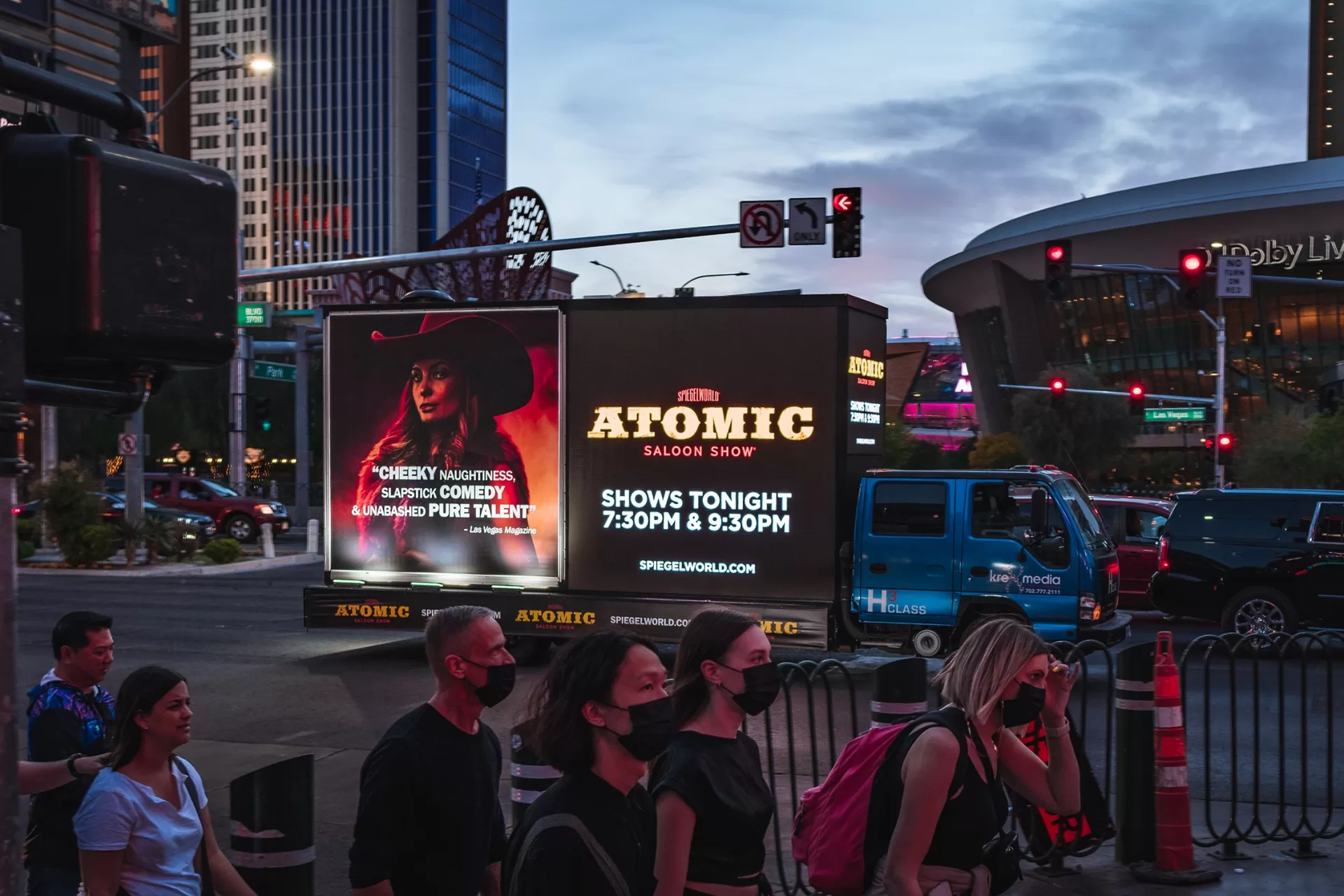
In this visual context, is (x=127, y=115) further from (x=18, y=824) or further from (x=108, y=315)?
(x=18, y=824)

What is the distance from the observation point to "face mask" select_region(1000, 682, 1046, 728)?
431 centimetres

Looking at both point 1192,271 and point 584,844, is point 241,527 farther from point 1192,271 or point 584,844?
point 584,844

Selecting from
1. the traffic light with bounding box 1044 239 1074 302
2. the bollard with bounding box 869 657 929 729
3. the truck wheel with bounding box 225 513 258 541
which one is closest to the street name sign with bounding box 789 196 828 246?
the traffic light with bounding box 1044 239 1074 302

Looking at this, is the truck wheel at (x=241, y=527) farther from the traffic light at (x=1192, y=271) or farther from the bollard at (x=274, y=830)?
the bollard at (x=274, y=830)

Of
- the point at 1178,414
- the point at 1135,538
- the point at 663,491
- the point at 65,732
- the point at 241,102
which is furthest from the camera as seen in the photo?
the point at 241,102

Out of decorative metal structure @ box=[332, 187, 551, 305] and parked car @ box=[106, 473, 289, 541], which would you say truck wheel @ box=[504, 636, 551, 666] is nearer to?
parked car @ box=[106, 473, 289, 541]

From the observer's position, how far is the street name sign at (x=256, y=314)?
28.7m

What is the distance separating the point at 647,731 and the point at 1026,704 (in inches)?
65.5

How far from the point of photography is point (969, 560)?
13.1 meters

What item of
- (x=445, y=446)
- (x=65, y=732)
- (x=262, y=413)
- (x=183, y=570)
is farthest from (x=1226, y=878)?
(x=262, y=413)

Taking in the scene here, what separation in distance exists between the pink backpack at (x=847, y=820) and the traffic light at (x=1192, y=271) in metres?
19.0

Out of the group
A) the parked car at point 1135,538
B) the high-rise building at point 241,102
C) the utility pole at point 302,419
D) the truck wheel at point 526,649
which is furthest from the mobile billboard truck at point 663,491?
the high-rise building at point 241,102

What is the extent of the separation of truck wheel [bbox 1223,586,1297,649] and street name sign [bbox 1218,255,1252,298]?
33.7 ft

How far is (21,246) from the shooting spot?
7.20 ft
